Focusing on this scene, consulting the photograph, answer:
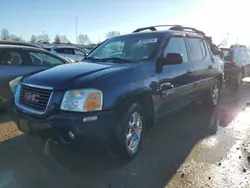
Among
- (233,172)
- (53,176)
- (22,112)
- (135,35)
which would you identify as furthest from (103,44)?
(233,172)

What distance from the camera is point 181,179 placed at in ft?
11.0

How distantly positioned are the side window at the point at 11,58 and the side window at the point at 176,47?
11.4 ft

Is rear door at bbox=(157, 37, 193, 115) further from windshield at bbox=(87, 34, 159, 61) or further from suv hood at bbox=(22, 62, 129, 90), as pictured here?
suv hood at bbox=(22, 62, 129, 90)

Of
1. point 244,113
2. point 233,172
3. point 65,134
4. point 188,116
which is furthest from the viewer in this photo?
point 244,113

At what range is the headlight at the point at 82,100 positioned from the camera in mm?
3111

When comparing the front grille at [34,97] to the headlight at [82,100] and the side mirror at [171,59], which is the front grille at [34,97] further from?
the side mirror at [171,59]

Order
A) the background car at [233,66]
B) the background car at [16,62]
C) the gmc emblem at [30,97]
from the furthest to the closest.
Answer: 1. the background car at [233,66]
2. the background car at [16,62]
3. the gmc emblem at [30,97]

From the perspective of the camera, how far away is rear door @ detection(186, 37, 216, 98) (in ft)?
18.2

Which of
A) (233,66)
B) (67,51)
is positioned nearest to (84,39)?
(67,51)

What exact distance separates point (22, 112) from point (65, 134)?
80cm

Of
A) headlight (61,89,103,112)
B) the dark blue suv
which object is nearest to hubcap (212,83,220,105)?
the dark blue suv

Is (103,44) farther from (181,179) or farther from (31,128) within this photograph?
(181,179)

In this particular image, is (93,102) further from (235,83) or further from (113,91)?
(235,83)

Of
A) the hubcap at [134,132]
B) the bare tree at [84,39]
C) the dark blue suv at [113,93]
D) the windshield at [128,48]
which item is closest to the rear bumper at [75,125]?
the dark blue suv at [113,93]
